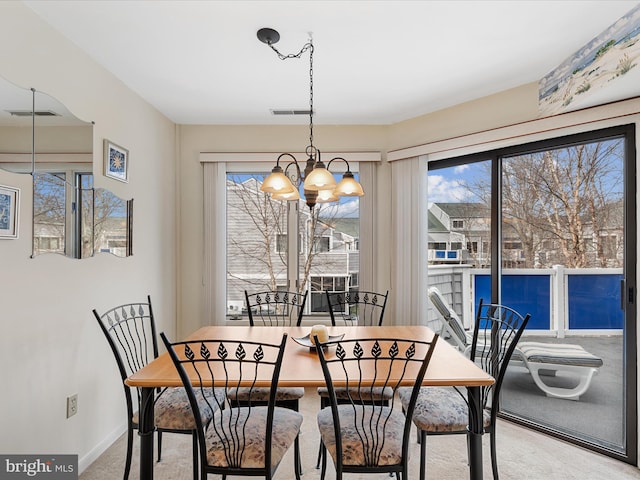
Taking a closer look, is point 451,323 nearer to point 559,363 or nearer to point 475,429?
point 559,363

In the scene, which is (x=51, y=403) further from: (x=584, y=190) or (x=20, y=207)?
(x=584, y=190)

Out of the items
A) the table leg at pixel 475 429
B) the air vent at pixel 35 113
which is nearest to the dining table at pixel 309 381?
the table leg at pixel 475 429

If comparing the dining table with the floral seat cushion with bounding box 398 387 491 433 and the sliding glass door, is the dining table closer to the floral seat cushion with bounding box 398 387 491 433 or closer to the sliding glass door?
the floral seat cushion with bounding box 398 387 491 433

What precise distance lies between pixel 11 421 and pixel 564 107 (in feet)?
12.1

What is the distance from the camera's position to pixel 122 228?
Result: 2.81 m

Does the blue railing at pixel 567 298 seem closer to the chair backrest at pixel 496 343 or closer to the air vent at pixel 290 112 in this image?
the chair backrest at pixel 496 343

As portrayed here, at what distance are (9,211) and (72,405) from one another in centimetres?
120

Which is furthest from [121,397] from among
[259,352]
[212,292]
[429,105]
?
[429,105]

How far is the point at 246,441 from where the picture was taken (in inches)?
65.9

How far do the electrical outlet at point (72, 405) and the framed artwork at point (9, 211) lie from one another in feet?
3.39

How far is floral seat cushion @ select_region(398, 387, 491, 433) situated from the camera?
1.99 metres

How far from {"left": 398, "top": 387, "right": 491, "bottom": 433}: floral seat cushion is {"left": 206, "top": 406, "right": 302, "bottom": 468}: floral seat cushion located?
2.22ft

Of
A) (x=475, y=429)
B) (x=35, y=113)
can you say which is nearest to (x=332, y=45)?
(x=35, y=113)

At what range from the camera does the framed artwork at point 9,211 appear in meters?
1.79
